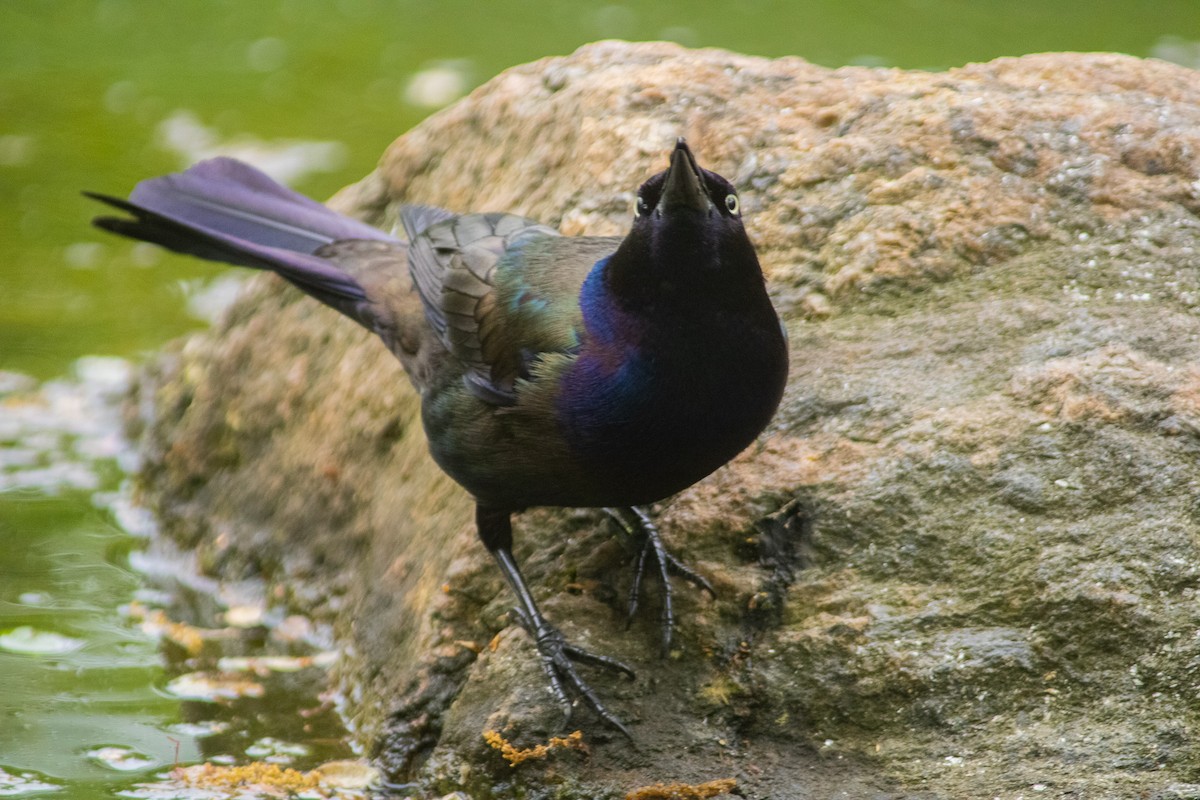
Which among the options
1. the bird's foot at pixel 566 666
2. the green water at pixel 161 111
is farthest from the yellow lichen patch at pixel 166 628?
the bird's foot at pixel 566 666

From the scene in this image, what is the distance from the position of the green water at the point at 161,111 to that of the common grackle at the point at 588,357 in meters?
1.38

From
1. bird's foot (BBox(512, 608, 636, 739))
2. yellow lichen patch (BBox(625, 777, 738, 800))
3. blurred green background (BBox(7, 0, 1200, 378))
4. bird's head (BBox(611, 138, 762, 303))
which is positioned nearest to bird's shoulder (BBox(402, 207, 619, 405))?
bird's head (BBox(611, 138, 762, 303))

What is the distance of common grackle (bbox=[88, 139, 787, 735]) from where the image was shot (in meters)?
3.12

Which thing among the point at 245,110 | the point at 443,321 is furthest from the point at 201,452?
the point at 245,110

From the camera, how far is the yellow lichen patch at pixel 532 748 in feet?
10.5

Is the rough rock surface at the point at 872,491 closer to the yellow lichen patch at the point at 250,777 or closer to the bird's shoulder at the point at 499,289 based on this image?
the yellow lichen patch at the point at 250,777

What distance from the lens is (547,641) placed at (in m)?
3.38

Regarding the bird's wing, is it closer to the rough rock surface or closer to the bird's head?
the bird's head

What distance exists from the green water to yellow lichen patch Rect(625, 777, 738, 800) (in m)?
1.90

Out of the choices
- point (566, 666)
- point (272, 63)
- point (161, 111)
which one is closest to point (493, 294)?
point (566, 666)

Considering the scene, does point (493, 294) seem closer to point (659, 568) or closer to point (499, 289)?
point (499, 289)

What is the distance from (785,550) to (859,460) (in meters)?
0.29

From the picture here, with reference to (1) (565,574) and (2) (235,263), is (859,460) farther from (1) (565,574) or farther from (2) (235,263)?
(2) (235,263)

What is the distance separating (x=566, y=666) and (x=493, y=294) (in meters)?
1.03
